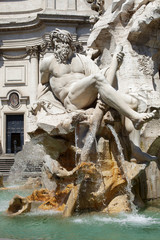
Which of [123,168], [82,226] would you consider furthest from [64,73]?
Result: [82,226]

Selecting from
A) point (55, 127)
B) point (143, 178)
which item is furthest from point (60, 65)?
point (143, 178)

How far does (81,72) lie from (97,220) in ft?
7.68

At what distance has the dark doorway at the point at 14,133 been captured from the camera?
944 inches

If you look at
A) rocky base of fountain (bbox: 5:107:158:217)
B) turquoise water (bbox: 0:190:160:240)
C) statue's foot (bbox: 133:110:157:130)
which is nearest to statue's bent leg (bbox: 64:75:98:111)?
rocky base of fountain (bbox: 5:107:158:217)

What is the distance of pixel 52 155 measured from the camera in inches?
214

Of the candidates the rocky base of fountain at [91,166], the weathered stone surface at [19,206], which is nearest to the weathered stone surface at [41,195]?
the rocky base of fountain at [91,166]

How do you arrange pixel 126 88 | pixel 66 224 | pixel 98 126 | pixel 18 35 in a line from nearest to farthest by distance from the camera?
pixel 66 224
pixel 98 126
pixel 126 88
pixel 18 35

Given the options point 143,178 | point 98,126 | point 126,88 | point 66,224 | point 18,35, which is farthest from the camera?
point 18,35

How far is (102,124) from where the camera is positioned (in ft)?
16.3

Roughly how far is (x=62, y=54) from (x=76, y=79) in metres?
0.44

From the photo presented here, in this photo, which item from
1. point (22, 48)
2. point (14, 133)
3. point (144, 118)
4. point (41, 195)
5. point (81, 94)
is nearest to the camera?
point (144, 118)

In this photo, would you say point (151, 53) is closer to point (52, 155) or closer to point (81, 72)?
point (81, 72)

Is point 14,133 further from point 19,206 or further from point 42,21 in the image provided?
point 19,206

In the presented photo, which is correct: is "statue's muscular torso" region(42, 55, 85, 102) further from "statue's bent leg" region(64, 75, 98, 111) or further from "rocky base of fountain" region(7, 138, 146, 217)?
"rocky base of fountain" region(7, 138, 146, 217)
